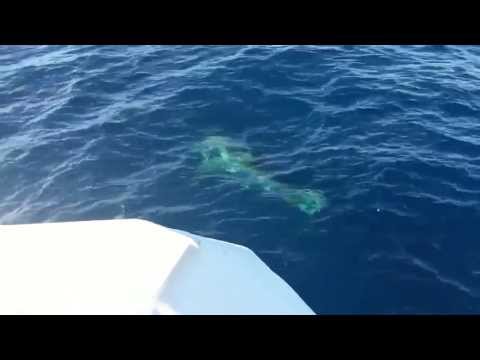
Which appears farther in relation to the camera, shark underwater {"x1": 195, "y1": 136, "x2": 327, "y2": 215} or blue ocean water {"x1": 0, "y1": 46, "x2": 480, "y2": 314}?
shark underwater {"x1": 195, "y1": 136, "x2": 327, "y2": 215}

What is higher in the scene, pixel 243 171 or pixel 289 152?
pixel 289 152

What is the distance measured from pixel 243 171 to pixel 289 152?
1.82 metres

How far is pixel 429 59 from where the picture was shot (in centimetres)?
2489

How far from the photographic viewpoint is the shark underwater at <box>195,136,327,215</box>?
54.3 ft

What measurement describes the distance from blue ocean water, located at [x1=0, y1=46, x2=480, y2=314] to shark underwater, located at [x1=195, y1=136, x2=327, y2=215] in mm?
307

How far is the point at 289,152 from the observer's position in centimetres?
1852

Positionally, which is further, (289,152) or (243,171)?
(289,152)

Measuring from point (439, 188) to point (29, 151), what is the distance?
13.7m

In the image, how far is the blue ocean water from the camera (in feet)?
48.0

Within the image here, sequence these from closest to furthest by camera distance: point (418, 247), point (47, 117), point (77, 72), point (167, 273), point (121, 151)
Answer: point (167, 273) → point (418, 247) → point (121, 151) → point (47, 117) → point (77, 72)

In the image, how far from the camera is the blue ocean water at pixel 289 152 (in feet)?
48.0

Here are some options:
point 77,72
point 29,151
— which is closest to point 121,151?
point 29,151
